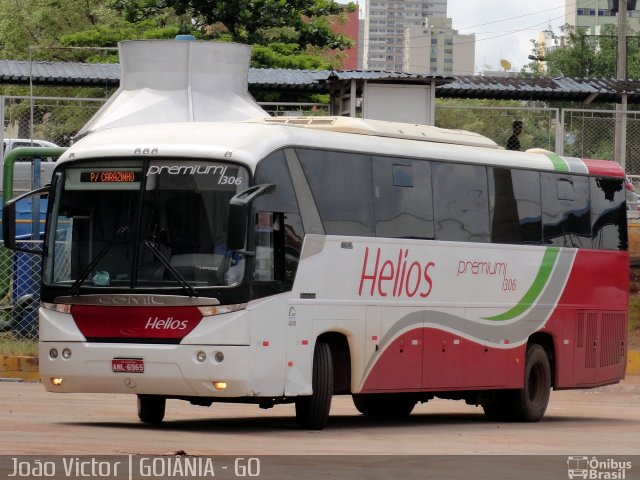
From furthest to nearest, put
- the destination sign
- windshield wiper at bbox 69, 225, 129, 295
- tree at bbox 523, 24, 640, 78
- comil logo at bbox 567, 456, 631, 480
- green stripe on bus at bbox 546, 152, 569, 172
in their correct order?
tree at bbox 523, 24, 640, 78
green stripe on bus at bbox 546, 152, 569, 172
the destination sign
windshield wiper at bbox 69, 225, 129, 295
comil logo at bbox 567, 456, 631, 480

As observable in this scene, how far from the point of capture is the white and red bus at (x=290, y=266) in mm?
14453

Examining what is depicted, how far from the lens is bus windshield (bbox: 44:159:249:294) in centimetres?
1448

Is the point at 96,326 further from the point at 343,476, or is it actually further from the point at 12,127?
the point at 12,127

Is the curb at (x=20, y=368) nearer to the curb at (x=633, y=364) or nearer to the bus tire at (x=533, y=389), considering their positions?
the bus tire at (x=533, y=389)

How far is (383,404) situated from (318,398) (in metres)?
3.98

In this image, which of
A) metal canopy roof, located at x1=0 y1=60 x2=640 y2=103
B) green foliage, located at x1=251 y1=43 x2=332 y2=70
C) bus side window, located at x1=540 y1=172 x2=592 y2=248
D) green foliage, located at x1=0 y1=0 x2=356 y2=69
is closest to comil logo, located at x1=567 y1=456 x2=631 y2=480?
bus side window, located at x1=540 y1=172 x2=592 y2=248

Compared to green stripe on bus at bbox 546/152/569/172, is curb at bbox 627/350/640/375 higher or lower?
lower

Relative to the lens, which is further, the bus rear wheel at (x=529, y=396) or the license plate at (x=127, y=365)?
the bus rear wheel at (x=529, y=396)

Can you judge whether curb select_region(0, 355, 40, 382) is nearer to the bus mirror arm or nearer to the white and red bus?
the white and red bus

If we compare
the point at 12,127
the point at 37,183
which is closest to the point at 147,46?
the point at 37,183

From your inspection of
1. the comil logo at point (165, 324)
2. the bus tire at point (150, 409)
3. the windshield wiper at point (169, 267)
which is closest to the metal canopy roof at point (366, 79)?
the bus tire at point (150, 409)

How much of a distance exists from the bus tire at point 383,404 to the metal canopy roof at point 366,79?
9807 millimetres

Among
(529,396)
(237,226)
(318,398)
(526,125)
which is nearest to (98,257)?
(237,226)

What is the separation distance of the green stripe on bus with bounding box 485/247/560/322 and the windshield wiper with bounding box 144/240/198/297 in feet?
16.8
